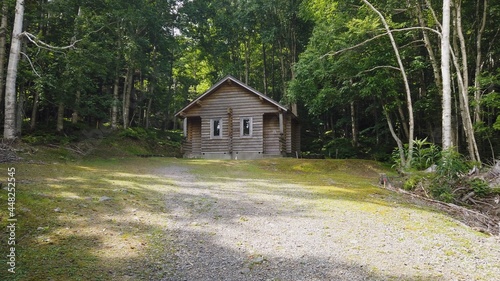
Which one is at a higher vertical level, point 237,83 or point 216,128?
point 237,83

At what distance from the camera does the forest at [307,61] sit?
1438 centimetres

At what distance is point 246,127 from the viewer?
78.7 feet

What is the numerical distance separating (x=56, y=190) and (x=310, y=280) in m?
5.99

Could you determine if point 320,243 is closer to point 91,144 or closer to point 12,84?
point 12,84

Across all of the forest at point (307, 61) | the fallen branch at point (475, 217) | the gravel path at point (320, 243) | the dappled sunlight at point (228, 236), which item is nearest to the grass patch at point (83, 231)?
the dappled sunlight at point (228, 236)

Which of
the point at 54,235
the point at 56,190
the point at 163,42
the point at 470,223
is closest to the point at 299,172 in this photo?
the point at 470,223

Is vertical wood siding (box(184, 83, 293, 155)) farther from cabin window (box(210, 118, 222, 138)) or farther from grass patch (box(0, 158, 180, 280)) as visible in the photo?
grass patch (box(0, 158, 180, 280))

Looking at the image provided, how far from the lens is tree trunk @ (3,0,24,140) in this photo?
1334 centimetres

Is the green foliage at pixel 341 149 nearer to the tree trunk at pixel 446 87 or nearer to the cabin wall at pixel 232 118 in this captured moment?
the cabin wall at pixel 232 118

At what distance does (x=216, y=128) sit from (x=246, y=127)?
8.28 feet

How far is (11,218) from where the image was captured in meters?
4.51

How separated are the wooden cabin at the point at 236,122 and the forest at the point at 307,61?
2518mm

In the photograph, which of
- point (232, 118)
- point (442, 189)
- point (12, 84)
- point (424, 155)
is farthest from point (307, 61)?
point (12, 84)

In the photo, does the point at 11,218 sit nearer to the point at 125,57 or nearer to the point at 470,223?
the point at 470,223
